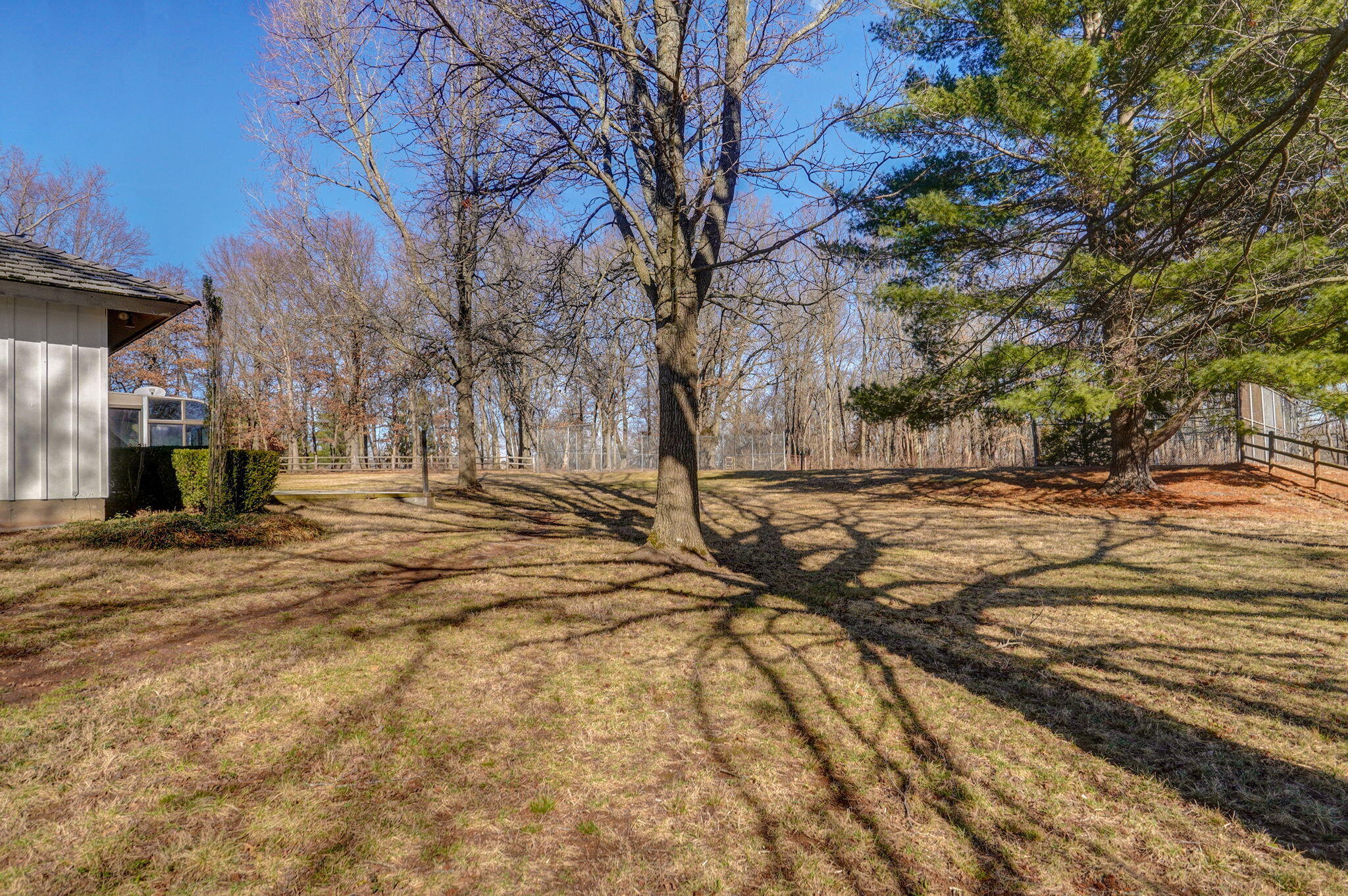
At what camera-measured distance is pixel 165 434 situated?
1205cm

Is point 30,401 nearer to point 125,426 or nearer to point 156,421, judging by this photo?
point 125,426

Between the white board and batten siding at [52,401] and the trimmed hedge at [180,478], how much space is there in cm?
53

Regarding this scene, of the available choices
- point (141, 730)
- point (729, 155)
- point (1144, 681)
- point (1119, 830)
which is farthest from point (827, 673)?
point (729, 155)

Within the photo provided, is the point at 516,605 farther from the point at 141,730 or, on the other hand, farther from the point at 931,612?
the point at 931,612

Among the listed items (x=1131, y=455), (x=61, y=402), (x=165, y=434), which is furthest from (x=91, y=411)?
(x=1131, y=455)

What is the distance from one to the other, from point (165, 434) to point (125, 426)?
4.15 feet

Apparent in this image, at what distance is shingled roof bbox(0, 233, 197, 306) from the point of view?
7.98 meters

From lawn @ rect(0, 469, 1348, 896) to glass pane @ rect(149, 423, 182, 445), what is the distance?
217 inches

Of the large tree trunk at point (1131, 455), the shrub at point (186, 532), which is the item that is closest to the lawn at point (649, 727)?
the shrub at point (186, 532)

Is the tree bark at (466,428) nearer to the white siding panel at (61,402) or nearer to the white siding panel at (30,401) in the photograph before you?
the white siding panel at (61,402)

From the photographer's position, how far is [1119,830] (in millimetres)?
2650

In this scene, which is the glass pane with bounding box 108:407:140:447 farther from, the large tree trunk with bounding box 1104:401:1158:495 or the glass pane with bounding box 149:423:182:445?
the large tree trunk with bounding box 1104:401:1158:495

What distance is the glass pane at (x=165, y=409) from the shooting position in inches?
474

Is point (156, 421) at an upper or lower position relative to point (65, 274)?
lower
